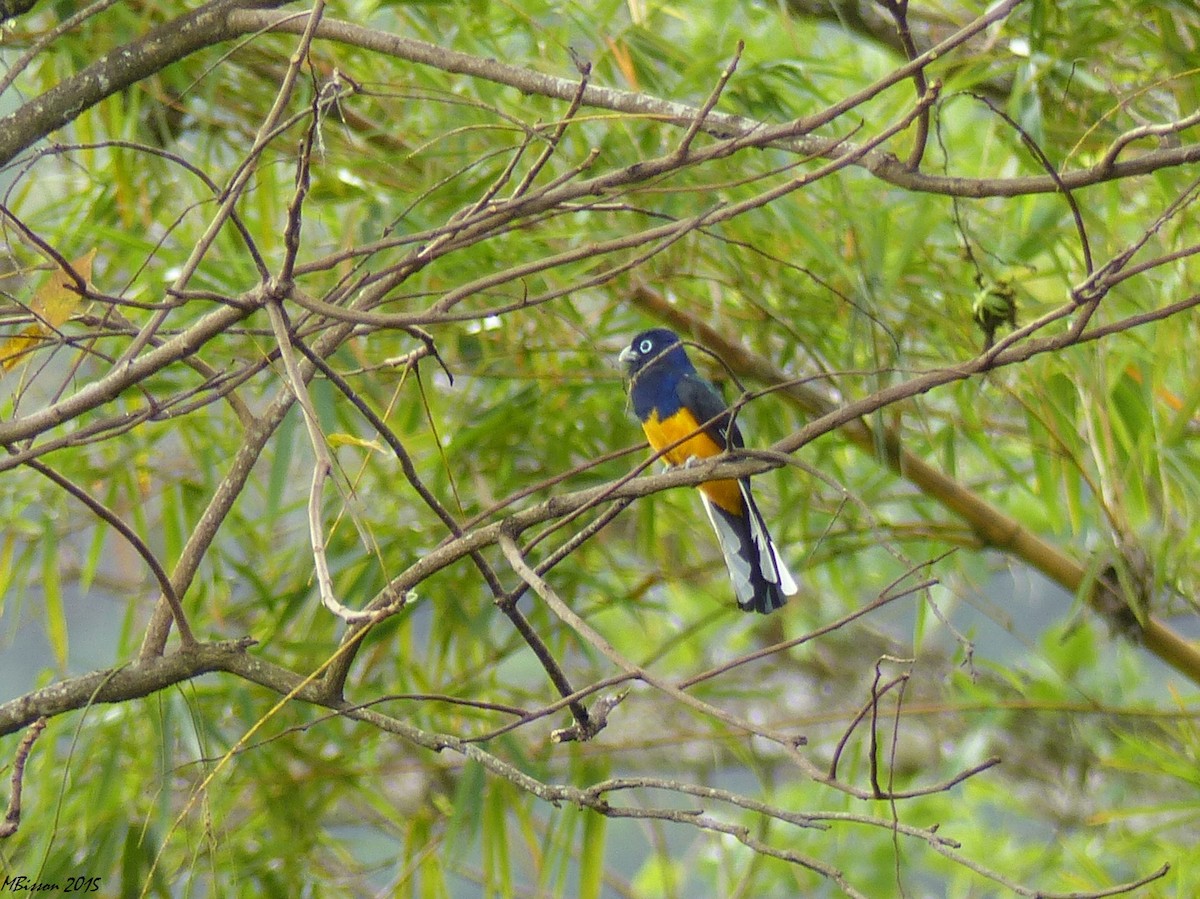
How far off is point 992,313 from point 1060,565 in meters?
1.02

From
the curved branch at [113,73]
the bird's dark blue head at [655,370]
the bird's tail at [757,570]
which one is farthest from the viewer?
the bird's dark blue head at [655,370]

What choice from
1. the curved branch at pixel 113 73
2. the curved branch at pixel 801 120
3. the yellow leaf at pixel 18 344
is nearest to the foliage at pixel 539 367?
the curved branch at pixel 113 73

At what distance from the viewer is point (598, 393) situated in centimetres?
282

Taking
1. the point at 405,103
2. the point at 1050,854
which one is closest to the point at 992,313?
the point at 405,103

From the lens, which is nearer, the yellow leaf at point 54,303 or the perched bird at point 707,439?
the yellow leaf at point 54,303

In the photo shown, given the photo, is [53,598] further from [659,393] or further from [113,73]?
[659,393]

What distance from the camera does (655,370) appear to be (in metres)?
2.97

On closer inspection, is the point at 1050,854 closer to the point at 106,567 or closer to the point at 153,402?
the point at 153,402

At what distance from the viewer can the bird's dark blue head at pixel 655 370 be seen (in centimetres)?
267

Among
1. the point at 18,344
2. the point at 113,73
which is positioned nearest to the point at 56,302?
the point at 18,344

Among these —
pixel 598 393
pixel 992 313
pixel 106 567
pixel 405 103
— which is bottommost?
pixel 992 313

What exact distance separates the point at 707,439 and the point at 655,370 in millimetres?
228

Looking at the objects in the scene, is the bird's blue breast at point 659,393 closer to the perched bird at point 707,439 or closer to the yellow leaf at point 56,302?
the perched bird at point 707,439

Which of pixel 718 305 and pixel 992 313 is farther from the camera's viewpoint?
pixel 718 305
